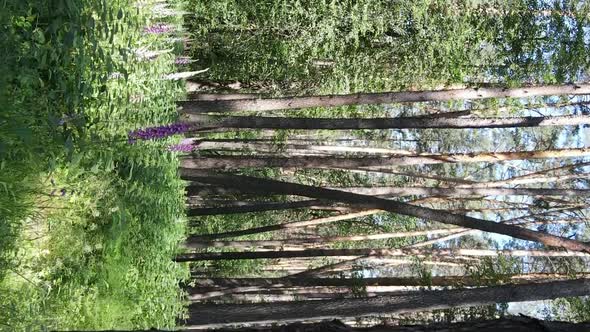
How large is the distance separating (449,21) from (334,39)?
2.04 metres

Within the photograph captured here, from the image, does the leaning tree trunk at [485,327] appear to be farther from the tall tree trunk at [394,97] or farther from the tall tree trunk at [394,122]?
the tall tree trunk at [394,97]

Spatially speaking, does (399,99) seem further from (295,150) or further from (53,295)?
(295,150)

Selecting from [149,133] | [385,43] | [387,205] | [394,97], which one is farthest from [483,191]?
[149,133]

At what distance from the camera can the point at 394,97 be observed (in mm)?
8164

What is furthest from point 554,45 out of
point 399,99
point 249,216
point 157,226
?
point 249,216

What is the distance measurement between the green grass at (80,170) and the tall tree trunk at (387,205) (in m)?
1.31

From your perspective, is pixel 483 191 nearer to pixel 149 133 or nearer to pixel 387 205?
pixel 387 205

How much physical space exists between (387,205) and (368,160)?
123 centimetres

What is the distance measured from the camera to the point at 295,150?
14.7 meters

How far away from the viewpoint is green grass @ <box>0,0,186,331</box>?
4684mm

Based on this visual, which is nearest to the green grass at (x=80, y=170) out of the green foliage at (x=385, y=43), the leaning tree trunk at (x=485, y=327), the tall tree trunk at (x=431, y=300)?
the tall tree trunk at (x=431, y=300)

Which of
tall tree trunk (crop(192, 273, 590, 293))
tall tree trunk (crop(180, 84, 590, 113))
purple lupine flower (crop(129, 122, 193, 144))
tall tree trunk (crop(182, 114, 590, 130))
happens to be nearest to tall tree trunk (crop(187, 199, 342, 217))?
tall tree trunk (crop(192, 273, 590, 293))

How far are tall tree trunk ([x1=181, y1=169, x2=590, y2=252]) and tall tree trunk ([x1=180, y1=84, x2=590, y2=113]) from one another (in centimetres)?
93

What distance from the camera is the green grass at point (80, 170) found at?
4684 mm
